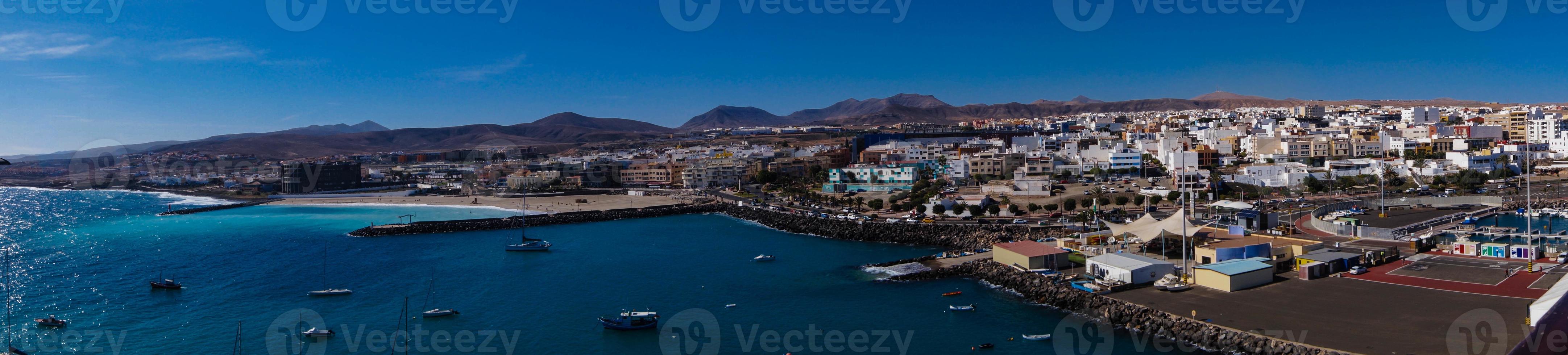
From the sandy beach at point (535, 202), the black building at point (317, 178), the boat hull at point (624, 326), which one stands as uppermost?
the black building at point (317, 178)

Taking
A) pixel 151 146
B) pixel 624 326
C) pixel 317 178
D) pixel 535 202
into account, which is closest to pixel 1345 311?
pixel 624 326

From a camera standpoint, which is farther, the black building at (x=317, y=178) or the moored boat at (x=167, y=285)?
the black building at (x=317, y=178)

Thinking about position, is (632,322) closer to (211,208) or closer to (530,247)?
(530,247)

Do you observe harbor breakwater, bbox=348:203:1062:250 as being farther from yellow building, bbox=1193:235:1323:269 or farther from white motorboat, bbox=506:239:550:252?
white motorboat, bbox=506:239:550:252

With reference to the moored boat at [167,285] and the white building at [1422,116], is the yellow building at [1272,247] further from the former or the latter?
the white building at [1422,116]

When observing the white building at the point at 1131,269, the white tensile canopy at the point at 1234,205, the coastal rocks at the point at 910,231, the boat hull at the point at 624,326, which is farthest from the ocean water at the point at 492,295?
the white tensile canopy at the point at 1234,205
